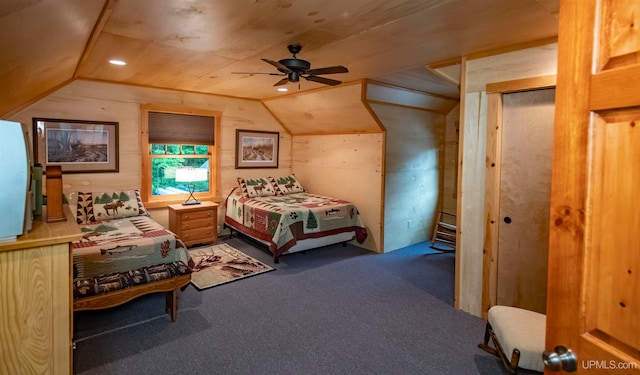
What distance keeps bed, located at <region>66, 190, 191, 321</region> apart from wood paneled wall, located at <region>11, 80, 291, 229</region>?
1.21 metres

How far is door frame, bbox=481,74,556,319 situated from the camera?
2.79 m

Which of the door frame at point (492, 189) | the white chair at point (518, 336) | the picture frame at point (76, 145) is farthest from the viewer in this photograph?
the picture frame at point (76, 145)

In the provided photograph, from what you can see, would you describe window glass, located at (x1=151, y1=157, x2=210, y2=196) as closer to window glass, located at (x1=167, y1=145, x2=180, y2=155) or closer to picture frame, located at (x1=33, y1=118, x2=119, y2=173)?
window glass, located at (x1=167, y1=145, x2=180, y2=155)

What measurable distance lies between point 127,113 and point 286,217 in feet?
8.46

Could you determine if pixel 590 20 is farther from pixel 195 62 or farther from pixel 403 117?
pixel 403 117

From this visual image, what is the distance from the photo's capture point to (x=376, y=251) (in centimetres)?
496

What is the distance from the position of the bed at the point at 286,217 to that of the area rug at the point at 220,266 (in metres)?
0.31

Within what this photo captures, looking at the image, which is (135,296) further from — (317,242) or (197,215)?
(317,242)

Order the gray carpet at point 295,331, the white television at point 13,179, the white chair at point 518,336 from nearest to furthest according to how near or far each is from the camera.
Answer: the white television at point 13,179, the white chair at point 518,336, the gray carpet at point 295,331

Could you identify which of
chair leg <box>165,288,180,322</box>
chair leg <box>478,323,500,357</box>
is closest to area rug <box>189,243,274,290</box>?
chair leg <box>165,288,180,322</box>

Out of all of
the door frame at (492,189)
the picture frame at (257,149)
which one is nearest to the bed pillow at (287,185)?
the picture frame at (257,149)

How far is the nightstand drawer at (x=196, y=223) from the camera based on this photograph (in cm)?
475

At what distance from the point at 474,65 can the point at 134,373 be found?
11.3 feet

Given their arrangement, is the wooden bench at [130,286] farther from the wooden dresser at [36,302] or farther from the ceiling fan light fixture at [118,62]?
the ceiling fan light fixture at [118,62]
